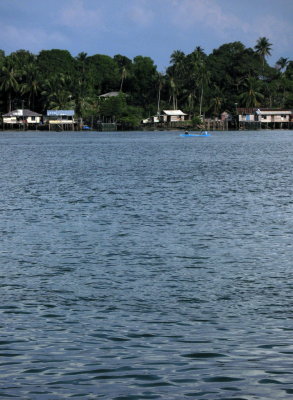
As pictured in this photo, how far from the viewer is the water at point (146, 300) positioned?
10.1 metres

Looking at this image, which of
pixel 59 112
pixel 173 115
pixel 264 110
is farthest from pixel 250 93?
pixel 59 112

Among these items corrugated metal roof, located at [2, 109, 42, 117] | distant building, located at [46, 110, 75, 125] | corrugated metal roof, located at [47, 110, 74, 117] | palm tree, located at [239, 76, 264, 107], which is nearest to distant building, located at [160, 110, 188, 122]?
palm tree, located at [239, 76, 264, 107]

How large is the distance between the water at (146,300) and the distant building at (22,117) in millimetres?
160177

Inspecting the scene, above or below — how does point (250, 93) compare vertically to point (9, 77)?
below

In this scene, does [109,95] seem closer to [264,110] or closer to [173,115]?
[173,115]

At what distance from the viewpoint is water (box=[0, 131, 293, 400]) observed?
10.1m

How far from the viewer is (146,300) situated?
14906mm

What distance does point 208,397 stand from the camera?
9438 millimetres

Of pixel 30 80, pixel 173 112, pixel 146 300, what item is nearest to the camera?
pixel 146 300

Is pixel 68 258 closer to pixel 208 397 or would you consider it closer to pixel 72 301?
pixel 72 301

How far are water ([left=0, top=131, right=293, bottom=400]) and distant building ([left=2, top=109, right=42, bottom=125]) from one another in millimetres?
160177

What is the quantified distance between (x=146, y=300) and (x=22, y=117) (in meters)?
185

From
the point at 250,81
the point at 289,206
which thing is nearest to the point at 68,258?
the point at 289,206

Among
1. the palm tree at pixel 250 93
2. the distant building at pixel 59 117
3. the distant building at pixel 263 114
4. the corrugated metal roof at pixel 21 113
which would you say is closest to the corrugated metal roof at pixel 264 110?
the distant building at pixel 263 114
